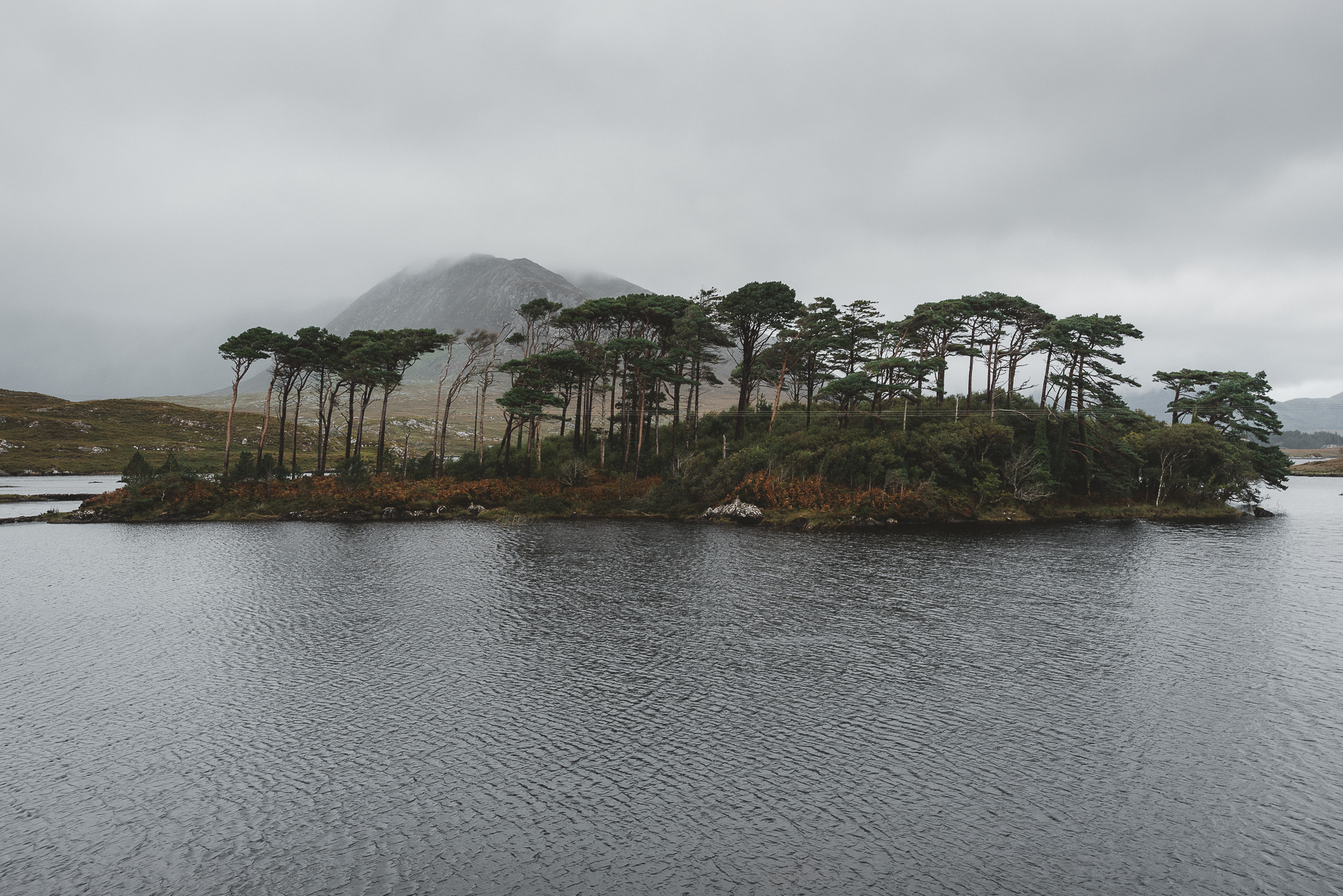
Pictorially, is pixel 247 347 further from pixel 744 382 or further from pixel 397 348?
pixel 744 382

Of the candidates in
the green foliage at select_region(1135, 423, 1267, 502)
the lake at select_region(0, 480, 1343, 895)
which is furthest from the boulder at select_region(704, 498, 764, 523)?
the green foliage at select_region(1135, 423, 1267, 502)

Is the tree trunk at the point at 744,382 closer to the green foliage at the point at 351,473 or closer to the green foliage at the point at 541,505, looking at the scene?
the green foliage at the point at 541,505

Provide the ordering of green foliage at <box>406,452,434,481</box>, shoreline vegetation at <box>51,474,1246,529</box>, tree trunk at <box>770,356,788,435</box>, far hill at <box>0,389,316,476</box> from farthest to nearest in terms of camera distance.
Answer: far hill at <box>0,389,316,476</box> < green foliage at <box>406,452,434,481</box> < tree trunk at <box>770,356,788,435</box> < shoreline vegetation at <box>51,474,1246,529</box>

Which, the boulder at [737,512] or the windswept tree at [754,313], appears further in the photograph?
the windswept tree at [754,313]

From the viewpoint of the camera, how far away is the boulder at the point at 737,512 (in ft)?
193

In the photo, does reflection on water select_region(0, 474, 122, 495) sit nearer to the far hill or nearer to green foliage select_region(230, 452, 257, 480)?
the far hill

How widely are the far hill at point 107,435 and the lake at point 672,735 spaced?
88.7m

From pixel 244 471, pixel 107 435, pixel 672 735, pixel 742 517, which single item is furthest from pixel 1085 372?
pixel 107 435

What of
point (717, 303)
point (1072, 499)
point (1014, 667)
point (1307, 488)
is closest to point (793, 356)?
point (717, 303)

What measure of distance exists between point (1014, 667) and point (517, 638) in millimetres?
18872

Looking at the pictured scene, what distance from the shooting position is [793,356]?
2778 inches

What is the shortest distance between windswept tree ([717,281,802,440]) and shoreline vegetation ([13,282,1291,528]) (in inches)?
9.0

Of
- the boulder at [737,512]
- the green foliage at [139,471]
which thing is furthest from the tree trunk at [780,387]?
the green foliage at [139,471]

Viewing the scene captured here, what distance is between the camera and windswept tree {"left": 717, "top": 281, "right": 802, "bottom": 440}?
6556 cm
